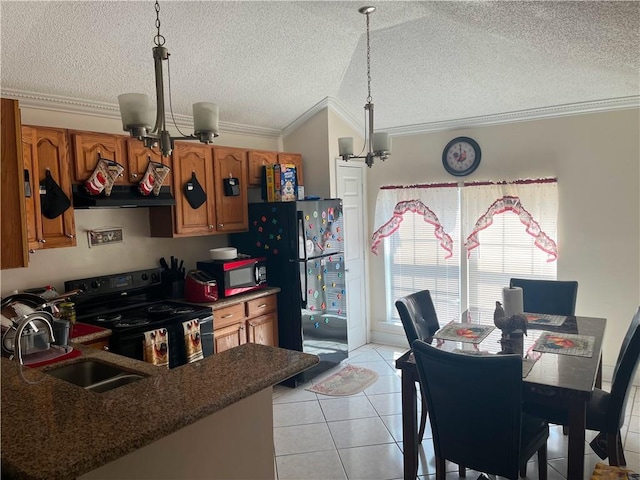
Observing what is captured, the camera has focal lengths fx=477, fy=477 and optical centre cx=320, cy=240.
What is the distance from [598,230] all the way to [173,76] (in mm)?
3578

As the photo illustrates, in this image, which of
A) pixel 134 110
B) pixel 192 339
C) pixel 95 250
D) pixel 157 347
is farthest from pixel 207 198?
pixel 134 110

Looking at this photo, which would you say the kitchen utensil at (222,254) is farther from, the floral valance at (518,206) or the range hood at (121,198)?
the floral valance at (518,206)

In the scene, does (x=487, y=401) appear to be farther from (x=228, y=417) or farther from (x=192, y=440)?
(x=192, y=440)

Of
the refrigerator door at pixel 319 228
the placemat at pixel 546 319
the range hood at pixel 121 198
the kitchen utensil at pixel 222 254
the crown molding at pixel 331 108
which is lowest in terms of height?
the placemat at pixel 546 319

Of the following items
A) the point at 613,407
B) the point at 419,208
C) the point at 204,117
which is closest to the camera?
the point at 204,117

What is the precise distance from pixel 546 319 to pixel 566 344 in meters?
0.56

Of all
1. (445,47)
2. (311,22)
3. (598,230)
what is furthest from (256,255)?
(598,230)

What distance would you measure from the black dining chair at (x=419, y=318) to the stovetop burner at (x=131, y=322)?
1.68 m

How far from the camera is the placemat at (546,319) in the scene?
3.08 metres

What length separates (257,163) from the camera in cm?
431

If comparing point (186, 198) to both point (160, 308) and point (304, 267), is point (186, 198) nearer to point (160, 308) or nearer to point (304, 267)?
point (160, 308)

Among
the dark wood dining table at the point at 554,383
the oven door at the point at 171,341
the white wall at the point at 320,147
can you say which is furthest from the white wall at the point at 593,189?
the oven door at the point at 171,341

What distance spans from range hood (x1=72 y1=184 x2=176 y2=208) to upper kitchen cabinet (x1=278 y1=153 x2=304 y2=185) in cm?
130

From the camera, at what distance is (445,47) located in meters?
3.49
